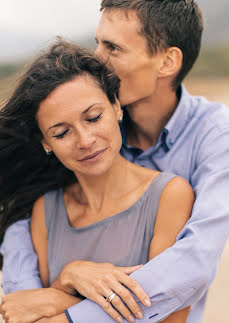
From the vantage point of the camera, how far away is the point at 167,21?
105 inches

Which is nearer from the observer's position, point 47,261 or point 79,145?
point 79,145

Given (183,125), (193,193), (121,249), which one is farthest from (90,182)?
(183,125)

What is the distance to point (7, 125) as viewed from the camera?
7.63 feet

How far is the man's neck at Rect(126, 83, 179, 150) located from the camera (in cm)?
278

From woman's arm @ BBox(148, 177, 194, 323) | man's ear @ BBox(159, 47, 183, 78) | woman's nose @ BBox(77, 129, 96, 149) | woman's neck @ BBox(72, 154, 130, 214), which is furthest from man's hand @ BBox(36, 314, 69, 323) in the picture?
man's ear @ BBox(159, 47, 183, 78)

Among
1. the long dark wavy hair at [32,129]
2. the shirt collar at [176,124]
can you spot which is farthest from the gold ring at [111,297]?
the shirt collar at [176,124]

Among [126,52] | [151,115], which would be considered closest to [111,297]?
[151,115]

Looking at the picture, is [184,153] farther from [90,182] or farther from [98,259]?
[98,259]

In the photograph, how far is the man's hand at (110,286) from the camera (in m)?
1.79

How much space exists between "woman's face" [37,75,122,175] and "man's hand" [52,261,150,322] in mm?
458

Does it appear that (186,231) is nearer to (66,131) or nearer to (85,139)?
(85,139)

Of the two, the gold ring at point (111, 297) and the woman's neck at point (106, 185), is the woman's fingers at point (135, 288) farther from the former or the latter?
the woman's neck at point (106, 185)

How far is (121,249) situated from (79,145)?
0.54 m

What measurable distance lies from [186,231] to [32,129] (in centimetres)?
97
